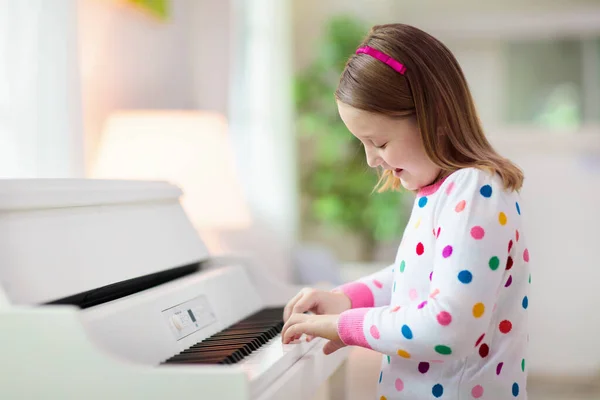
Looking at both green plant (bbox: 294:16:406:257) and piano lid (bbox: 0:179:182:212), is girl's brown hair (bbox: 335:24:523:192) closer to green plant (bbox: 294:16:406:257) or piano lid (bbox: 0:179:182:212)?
piano lid (bbox: 0:179:182:212)

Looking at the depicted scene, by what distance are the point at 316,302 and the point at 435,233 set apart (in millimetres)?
331

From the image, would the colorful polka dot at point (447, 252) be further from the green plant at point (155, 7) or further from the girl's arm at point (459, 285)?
the green plant at point (155, 7)

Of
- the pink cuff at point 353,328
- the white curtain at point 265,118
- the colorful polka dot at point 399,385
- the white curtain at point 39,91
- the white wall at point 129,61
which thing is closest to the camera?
the pink cuff at point 353,328

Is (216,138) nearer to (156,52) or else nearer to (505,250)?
(156,52)

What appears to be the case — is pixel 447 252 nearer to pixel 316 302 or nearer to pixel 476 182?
pixel 476 182

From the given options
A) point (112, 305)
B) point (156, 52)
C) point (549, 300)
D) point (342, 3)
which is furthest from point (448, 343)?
point (342, 3)

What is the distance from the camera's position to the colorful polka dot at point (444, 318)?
1193 millimetres

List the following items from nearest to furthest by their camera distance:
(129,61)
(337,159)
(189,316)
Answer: (189,316), (129,61), (337,159)

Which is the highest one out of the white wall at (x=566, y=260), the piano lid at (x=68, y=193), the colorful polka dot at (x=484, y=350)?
the piano lid at (x=68, y=193)

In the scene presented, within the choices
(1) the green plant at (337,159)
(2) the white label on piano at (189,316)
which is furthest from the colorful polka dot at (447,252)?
(1) the green plant at (337,159)

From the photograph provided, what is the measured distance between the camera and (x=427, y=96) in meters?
1.32

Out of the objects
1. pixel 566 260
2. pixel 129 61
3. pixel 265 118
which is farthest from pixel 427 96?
pixel 566 260

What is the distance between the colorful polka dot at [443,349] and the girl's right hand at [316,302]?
38cm

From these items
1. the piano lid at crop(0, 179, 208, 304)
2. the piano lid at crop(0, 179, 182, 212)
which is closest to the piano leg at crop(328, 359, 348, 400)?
the piano lid at crop(0, 179, 208, 304)
